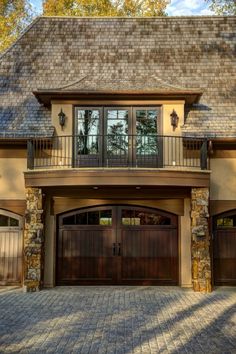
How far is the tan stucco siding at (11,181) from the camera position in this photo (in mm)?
13969

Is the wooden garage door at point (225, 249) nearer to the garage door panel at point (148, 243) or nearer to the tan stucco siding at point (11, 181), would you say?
the garage door panel at point (148, 243)

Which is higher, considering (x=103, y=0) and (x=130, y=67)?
(x=103, y=0)

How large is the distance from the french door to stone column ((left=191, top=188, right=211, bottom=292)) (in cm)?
181

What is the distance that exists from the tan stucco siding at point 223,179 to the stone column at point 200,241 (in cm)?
107

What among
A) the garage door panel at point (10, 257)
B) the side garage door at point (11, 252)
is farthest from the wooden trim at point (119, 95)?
the garage door panel at point (10, 257)

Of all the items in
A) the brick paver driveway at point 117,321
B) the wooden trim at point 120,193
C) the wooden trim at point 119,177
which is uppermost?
the wooden trim at point 119,177

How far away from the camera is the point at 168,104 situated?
14.1 meters

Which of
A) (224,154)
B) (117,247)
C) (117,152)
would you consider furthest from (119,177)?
(224,154)

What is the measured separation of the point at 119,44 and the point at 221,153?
6044 millimetres

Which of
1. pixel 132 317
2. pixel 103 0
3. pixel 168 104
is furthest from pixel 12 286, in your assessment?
pixel 103 0

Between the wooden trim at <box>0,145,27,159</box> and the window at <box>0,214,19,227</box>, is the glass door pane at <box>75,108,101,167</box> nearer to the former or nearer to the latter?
the wooden trim at <box>0,145,27,159</box>

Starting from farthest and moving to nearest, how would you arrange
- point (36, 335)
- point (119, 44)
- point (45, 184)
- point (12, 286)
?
point (119, 44)
point (12, 286)
point (45, 184)
point (36, 335)

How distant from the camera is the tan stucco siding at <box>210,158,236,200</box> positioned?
14.0 meters

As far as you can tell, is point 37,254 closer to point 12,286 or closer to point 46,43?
point 12,286
